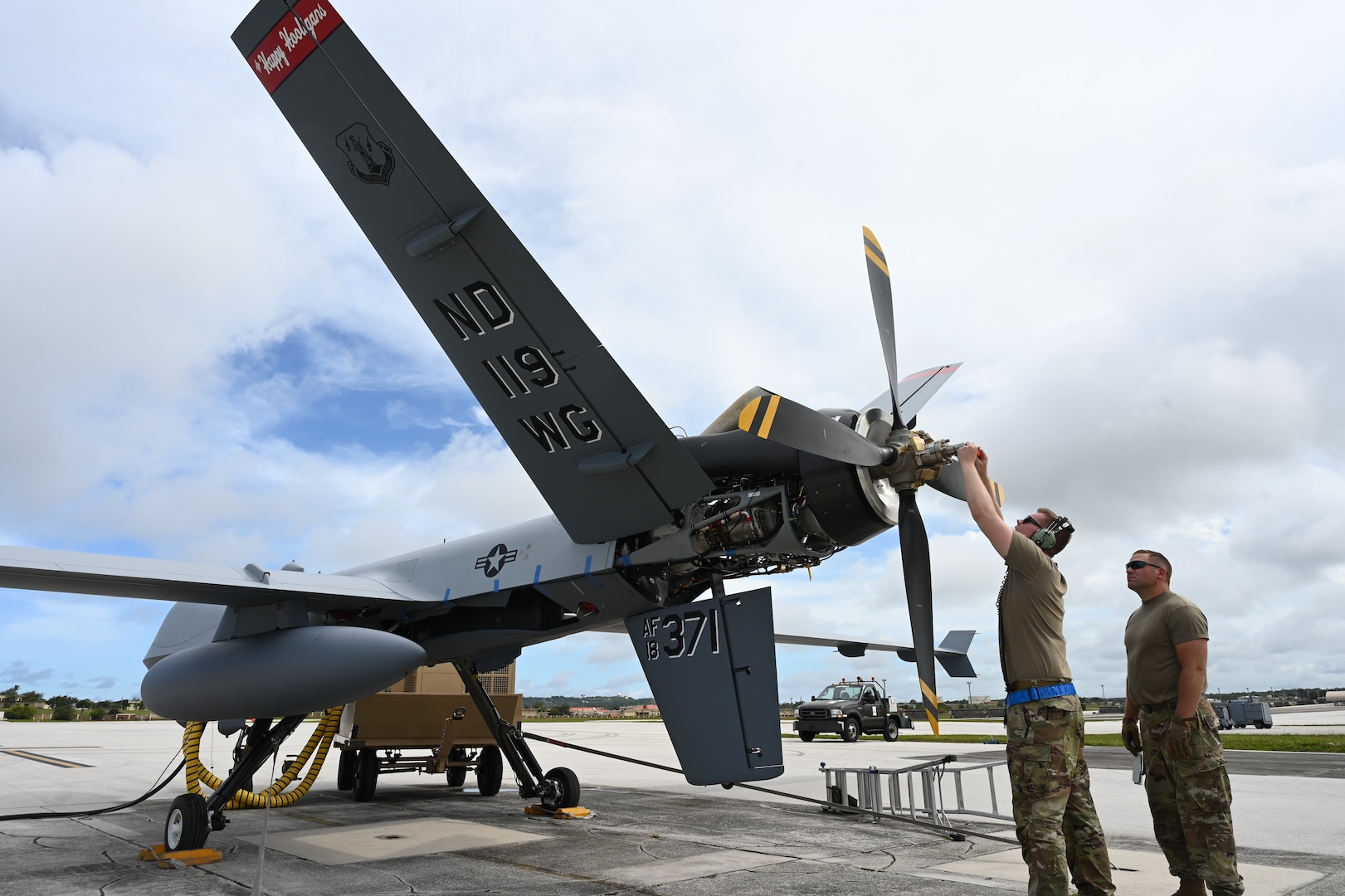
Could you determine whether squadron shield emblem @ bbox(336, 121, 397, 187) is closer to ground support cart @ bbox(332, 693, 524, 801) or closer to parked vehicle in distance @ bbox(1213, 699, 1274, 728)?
ground support cart @ bbox(332, 693, 524, 801)

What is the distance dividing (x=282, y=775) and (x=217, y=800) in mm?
2054

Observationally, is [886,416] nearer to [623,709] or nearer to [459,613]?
[459,613]

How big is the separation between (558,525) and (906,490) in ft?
10.7

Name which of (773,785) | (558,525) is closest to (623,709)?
(773,785)

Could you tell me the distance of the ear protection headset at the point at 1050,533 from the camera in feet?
15.4

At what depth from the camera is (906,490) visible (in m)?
5.90

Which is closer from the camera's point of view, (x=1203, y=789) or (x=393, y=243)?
(x=1203, y=789)

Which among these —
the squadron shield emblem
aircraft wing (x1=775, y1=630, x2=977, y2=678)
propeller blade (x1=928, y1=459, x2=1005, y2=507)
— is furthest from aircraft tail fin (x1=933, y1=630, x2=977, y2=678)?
the squadron shield emblem

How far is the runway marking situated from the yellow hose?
32.5 feet

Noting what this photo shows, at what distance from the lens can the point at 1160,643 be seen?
501 centimetres

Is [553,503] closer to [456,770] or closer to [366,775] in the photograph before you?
[366,775]

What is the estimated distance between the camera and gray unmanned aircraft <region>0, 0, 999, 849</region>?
5258mm

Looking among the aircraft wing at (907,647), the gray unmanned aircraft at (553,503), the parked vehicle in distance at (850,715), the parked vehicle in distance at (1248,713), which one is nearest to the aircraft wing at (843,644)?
the aircraft wing at (907,647)

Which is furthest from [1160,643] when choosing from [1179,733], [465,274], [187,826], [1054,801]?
[187,826]
